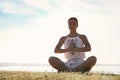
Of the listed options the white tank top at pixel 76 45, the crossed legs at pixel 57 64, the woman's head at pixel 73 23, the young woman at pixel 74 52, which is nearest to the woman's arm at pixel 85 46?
the young woman at pixel 74 52

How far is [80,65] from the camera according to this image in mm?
16531

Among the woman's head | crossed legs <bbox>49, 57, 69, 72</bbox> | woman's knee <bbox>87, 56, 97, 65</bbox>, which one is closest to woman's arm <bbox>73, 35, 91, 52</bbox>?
woman's knee <bbox>87, 56, 97, 65</bbox>

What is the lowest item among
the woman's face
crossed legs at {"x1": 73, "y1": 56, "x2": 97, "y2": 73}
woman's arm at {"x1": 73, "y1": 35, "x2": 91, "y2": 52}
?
crossed legs at {"x1": 73, "y1": 56, "x2": 97, "y2": 73}

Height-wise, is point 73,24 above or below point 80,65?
above

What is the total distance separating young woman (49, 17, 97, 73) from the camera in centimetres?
1641

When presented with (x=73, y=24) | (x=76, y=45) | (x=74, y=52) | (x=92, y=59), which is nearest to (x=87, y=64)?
(x=92, y=59)

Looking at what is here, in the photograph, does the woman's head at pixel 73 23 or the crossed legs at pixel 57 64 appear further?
the woman's head at pixel 73 23

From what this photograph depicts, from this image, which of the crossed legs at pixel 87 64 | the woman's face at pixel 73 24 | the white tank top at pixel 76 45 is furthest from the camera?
the woman's face at pixel 73 24

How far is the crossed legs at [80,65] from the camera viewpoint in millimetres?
16359

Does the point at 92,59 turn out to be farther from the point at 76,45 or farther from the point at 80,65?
the point at 76,45

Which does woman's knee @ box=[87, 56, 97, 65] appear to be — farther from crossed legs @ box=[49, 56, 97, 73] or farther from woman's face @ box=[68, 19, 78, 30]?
woman's face @ box=[68, 19, 78, 30]

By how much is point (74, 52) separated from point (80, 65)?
2.01 ft

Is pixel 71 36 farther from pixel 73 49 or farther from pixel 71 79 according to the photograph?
pixel 71 79

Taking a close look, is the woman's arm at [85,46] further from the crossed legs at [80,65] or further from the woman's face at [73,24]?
the woman's face at [73,24]
